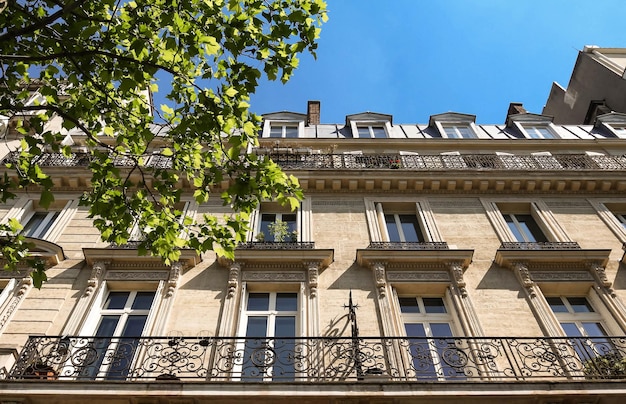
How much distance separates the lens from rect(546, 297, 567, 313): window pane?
964 centimetres

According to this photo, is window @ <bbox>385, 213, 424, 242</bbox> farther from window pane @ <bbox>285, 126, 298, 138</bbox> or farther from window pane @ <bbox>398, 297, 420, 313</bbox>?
window pane @ <bbox>285, 126, 298, 138</bbox>

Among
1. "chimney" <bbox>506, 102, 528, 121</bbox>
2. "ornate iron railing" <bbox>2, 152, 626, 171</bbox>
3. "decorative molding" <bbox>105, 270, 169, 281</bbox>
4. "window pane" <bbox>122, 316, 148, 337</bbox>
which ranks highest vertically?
"chimney" <bbox>506, 102, 528, 121</bbox>

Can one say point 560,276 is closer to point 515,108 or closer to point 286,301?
point 286,301

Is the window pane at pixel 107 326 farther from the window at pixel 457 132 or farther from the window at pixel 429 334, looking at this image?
the window at pixel 457 132

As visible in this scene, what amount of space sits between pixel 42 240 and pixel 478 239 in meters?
10.2

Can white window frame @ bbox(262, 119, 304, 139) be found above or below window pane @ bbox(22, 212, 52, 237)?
above

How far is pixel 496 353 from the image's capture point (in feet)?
26.3

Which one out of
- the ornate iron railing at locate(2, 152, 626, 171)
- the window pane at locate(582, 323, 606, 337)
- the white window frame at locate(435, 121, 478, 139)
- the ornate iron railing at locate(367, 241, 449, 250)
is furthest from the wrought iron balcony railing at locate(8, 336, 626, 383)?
the white window frame at locate(435, 121, 478, 139)

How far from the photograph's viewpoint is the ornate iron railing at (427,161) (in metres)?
13.7

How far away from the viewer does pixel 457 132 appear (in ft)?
55.6

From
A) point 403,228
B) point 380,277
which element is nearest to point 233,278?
point 380,277

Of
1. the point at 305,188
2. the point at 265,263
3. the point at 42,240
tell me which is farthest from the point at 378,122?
the point at 42,240

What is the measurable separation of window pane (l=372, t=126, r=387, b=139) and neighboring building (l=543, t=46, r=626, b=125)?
1059 cm

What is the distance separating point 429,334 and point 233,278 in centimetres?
414
